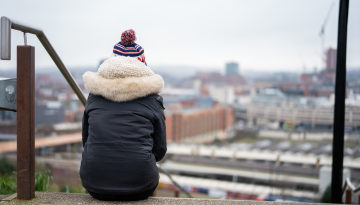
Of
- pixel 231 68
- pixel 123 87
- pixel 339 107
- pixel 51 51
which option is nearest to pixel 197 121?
pixel 231 68

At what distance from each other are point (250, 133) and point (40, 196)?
37.1 metres

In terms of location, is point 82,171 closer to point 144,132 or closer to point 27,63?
point 144,132


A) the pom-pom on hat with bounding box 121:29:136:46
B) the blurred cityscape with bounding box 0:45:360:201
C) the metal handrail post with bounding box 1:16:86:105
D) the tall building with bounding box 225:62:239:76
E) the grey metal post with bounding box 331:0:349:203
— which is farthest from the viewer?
the tall building with bounding box 225:62:239:76

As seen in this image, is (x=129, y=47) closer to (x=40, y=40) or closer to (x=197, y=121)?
(x=40, y=40)

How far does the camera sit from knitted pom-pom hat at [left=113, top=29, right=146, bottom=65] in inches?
52.1

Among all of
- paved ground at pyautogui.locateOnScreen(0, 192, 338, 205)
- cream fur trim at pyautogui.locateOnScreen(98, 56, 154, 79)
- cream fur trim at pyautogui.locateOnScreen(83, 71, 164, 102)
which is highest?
cream fur trim at pyautogui.locateOnScreen(98, 56, 154, 79)

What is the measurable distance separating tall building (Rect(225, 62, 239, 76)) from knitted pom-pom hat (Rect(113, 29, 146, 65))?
4255 centimetres

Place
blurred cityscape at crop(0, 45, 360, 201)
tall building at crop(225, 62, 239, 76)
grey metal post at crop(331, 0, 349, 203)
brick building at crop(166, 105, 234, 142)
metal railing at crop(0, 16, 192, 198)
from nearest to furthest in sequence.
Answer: metal railing at crop(0, 16, 192, 198) → grey metal post at crop(331, 0, 349, 203) → blurred cityscape at crop(0, 45, 360, 201) → brick building at crop(166, 105, 234, 142) → tall building at crop(225, 62, 239, 76)

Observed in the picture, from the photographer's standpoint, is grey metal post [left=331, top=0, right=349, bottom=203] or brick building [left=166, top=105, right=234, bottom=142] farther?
brick building [left=166, top=105, right=234, bottom=142]

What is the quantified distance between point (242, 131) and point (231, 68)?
881 centimetres

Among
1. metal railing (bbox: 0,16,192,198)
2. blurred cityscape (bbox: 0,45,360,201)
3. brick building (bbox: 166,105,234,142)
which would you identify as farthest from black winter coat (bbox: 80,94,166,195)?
brick building (bbox: 166,105,234,142)

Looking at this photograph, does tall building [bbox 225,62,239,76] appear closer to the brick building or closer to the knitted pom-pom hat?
the brick building

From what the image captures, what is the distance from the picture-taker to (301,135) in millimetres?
34156

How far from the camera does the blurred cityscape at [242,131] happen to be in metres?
26.9
